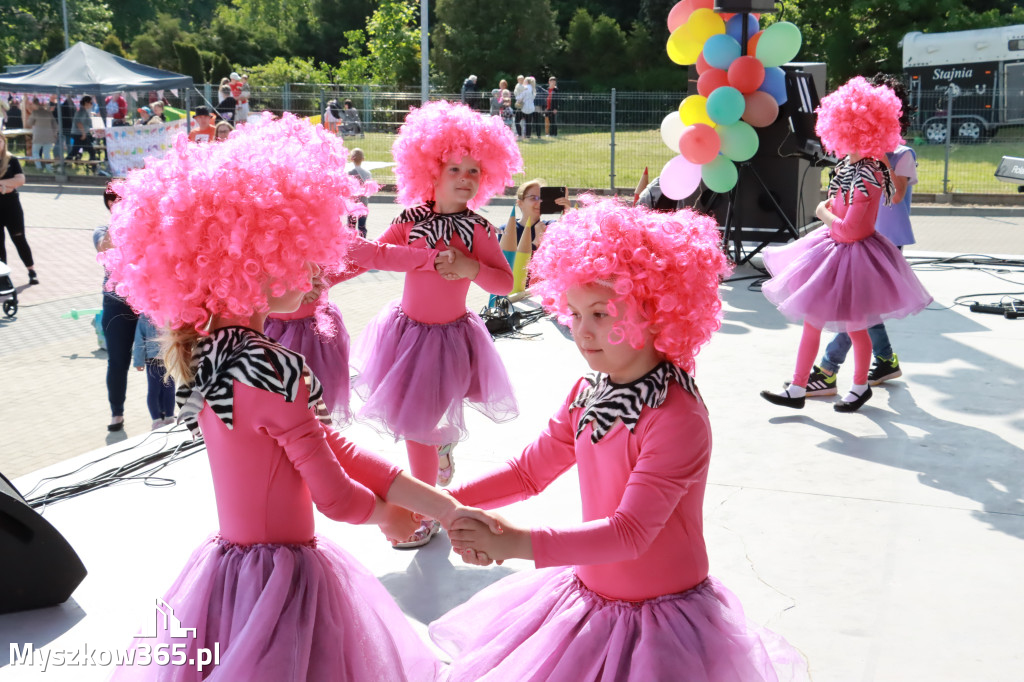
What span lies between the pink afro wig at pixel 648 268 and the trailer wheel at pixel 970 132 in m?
20.9

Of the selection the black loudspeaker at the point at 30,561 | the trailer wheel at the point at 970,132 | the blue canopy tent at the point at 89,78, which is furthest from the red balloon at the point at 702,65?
the blue canopy tent at the point at 89,78

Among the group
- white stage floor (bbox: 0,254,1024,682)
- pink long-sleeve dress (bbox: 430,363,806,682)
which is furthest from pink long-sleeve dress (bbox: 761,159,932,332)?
pink long-sleeve dress (bbox: 430,363,806,682)

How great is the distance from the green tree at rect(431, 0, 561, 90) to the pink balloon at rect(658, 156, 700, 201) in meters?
30.6

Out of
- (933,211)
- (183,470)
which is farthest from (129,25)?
(183,470)

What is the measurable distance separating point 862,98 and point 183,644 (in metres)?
5.29

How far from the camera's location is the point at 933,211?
18.1 m

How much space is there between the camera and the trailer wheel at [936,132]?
20.7m

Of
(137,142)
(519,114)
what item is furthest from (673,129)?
(519,114)

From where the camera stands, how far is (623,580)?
2.60 m

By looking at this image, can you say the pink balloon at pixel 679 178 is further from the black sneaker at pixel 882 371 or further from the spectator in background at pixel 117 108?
the spectator in background at pixel 117 108

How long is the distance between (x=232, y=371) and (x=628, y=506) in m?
1.07

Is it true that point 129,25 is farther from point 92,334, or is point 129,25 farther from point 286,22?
point 92,334

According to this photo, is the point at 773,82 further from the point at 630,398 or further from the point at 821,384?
the point at 630,398

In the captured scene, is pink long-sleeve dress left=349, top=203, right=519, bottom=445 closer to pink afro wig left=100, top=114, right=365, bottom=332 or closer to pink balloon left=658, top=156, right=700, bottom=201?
pink afro wig left=100, top=114, right=365, bottom=332
